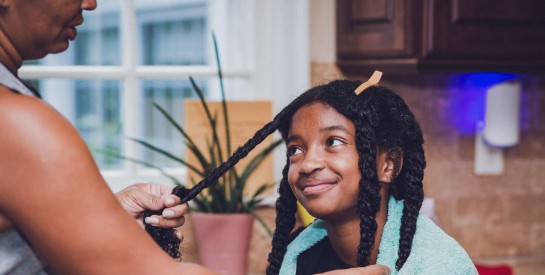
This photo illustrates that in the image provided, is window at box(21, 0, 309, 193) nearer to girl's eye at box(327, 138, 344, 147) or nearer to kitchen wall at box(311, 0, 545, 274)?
kitchen wall at box(311, 0, 545, 274)

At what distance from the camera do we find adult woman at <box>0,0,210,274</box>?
716 millimetres

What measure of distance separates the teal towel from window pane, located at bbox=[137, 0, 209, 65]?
44.2 inches

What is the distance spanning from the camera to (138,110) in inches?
87.6

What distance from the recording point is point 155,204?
113cm

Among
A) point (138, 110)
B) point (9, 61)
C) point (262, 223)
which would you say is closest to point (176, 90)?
point (138, 110)

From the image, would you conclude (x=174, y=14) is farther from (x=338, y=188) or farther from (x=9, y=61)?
(x=9, y=61)

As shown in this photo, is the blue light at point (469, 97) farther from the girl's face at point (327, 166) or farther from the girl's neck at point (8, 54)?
the girl's neck at point (8, 54)

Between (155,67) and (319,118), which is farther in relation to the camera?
(155,67)

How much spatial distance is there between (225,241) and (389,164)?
0.74 m

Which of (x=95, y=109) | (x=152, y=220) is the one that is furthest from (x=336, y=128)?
(x=95, y=109)

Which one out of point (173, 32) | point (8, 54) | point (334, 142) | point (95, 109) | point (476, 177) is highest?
point (8, 54)

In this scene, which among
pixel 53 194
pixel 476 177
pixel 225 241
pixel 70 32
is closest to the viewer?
pixel 53 194

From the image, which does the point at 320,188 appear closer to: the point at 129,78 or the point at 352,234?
the point at 352,234

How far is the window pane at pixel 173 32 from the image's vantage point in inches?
88.7
